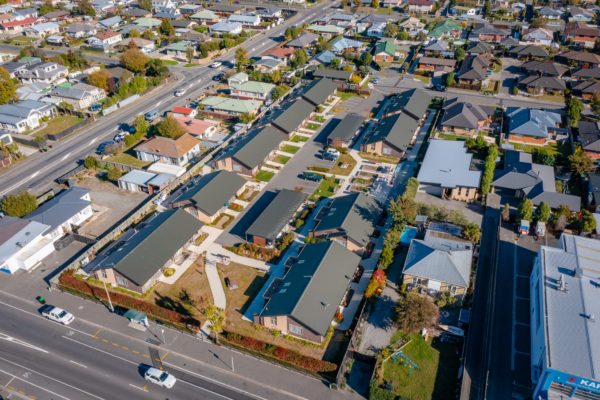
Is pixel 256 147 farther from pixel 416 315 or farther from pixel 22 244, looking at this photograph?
pixel 416 315

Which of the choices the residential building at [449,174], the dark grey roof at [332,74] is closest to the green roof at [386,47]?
the dark grey roof at [332,74]

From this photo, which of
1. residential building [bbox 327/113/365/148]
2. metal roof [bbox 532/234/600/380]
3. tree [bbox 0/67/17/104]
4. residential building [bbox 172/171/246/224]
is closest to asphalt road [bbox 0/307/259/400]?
residential building [bbox 172/171/246/224]

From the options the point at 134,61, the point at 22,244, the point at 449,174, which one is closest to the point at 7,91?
the point at 134,61

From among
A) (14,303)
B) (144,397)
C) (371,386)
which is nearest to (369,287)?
(371,386)

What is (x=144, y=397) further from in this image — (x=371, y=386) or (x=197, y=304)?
(x=371, y=386)

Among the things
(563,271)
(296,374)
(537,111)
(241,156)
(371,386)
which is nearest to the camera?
(371,386)
